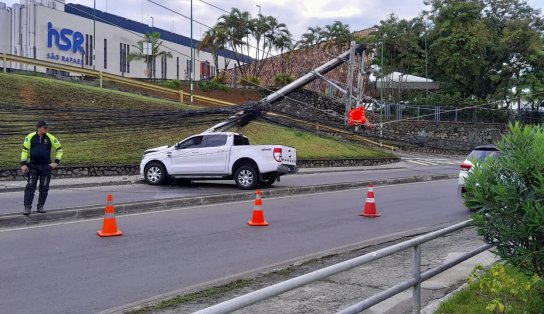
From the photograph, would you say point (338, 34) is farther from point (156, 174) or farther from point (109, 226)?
point (109, 226)

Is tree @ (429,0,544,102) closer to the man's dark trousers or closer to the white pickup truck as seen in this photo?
the white pickup truck

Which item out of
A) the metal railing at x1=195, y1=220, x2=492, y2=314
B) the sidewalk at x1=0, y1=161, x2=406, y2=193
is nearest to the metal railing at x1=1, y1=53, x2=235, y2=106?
the sidewalk at x1=0, y1=161, x2=406, y2=193

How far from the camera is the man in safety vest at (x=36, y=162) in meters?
11.0

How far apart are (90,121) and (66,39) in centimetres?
3124

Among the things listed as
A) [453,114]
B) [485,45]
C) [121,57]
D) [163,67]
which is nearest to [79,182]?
[453,114]

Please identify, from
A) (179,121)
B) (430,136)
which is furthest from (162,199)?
(430,136)

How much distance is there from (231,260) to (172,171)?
10.3m

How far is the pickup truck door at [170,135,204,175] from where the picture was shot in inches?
708

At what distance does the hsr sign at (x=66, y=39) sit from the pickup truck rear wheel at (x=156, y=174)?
3707 cm

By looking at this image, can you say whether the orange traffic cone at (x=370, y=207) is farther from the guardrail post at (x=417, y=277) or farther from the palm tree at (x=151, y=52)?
the palm tree at (x=151, y=52)

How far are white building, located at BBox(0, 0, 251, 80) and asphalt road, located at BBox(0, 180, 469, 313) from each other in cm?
3638

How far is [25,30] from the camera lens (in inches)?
1975

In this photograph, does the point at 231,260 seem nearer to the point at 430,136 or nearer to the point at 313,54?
the point at 430,136

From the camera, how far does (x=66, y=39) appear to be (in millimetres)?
52188
